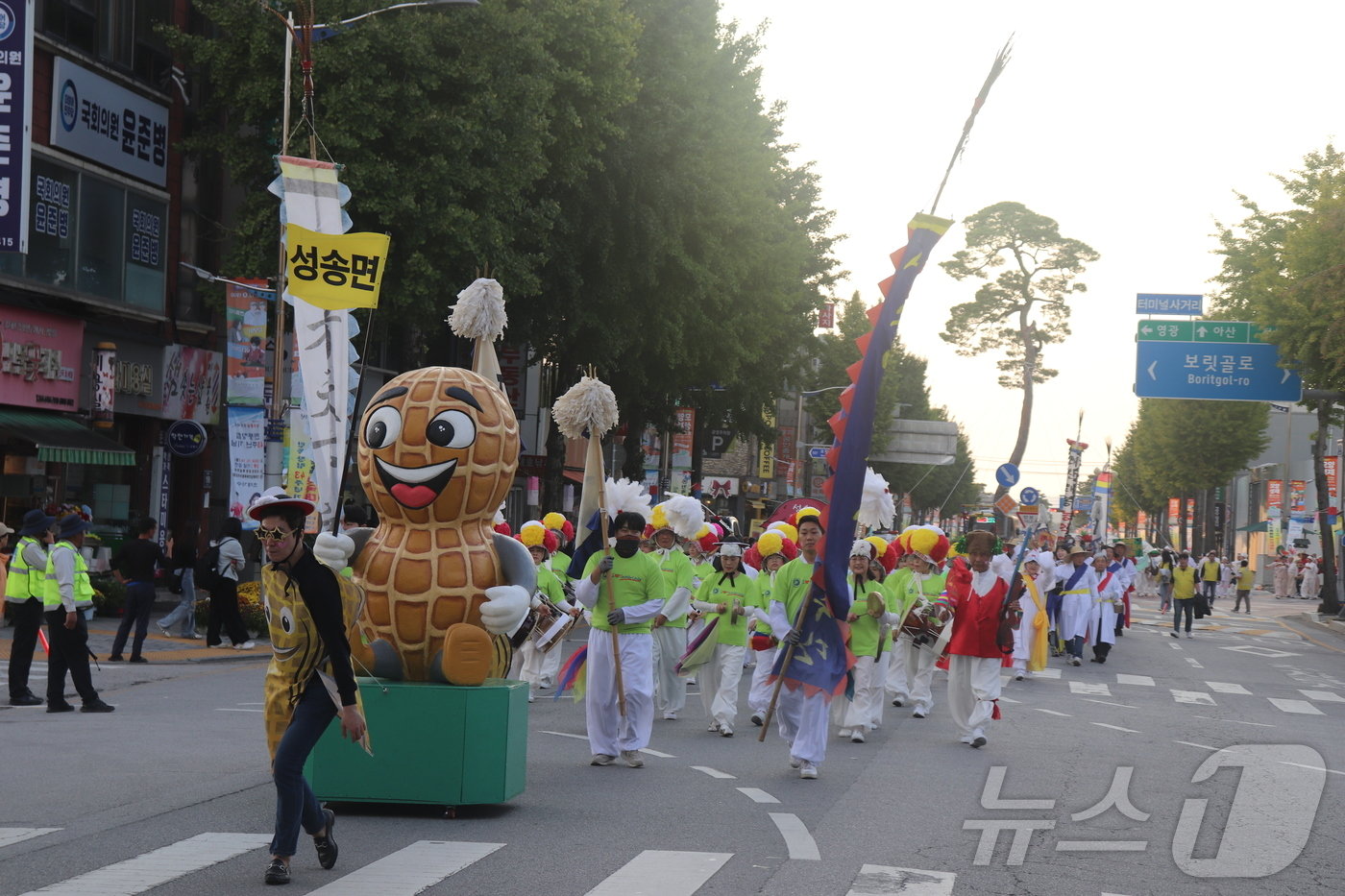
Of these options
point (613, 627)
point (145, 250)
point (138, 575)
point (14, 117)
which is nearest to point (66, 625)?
point (138, 575)

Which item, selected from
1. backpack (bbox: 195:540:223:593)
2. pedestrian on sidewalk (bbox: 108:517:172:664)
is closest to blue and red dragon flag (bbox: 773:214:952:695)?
pedestrian on sidewalk (bbox: 108:517:172:664)

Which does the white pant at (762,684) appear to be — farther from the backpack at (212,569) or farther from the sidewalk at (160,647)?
the backpack at (212,569)

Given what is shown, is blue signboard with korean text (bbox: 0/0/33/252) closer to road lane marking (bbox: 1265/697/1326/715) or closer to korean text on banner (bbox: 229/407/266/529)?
korean text on banner (bbox: 229/407/266/529)

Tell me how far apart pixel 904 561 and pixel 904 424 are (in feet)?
155

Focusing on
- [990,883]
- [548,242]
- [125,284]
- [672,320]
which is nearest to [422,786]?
[990,883]

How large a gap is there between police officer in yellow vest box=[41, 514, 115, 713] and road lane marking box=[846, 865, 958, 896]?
8349mm

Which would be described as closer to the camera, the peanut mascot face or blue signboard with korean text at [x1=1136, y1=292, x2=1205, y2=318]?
the peanut mascot face

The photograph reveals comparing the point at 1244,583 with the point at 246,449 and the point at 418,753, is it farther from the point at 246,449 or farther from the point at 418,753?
the point at 418,753

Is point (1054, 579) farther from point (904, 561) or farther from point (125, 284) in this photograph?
point (125, 284)

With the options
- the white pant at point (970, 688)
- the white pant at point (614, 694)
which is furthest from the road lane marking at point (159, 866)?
the white pant at point (970, 688)

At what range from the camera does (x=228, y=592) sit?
821 inches

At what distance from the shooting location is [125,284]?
28.0m

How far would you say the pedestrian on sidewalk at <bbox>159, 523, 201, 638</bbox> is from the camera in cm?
2134

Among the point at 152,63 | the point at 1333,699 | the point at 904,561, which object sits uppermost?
the point at 152,63
